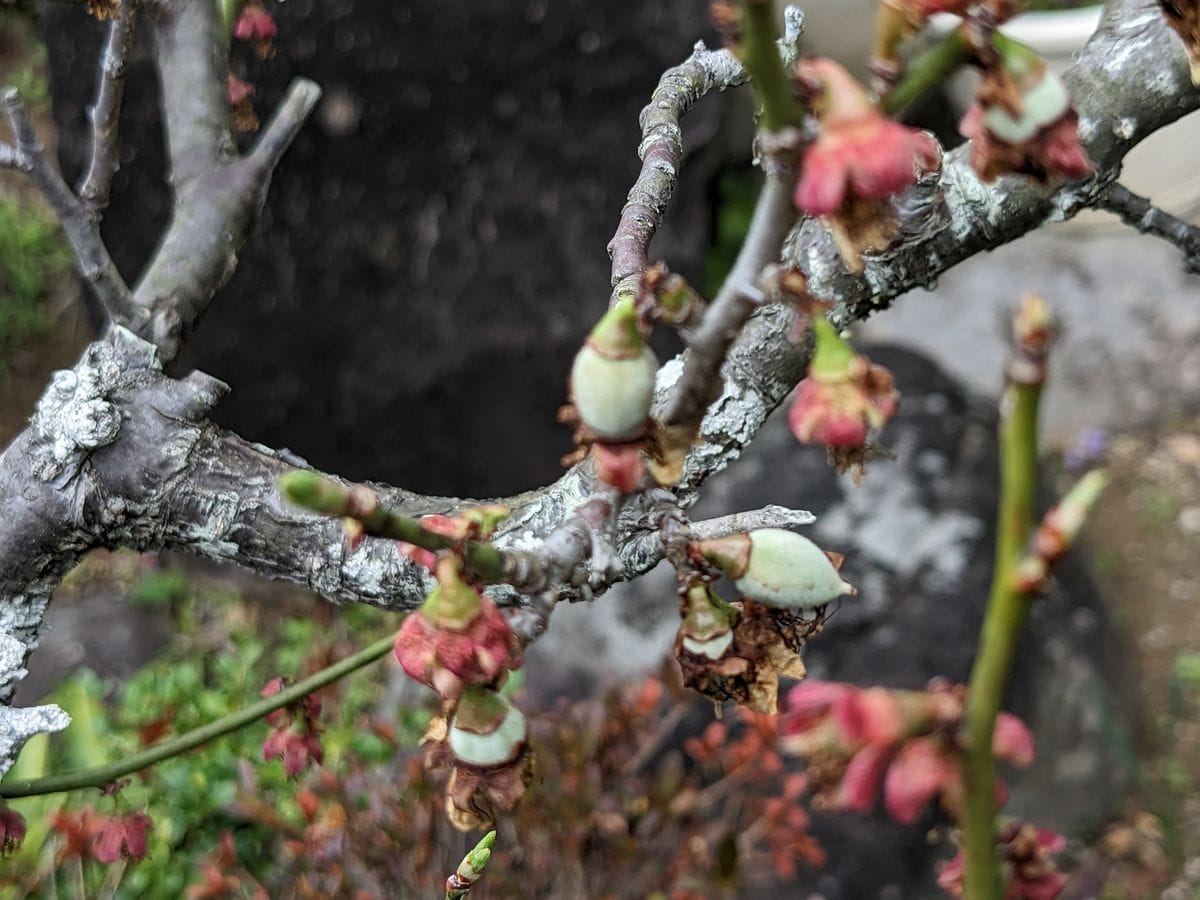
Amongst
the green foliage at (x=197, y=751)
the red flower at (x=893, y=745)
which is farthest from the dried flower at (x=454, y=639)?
the green foliage at (x=197, y=751)

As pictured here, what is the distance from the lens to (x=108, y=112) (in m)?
0.73

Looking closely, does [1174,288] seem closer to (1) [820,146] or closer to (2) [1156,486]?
(2) [1156,486]

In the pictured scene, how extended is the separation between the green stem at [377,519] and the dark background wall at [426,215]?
5.28 feet

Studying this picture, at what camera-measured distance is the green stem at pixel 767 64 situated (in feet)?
0.89

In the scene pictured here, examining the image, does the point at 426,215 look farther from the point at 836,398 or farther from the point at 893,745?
the point at 893,745

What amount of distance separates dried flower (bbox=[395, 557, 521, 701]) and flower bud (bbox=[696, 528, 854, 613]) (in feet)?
0.40

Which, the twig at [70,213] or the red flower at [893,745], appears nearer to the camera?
the red flower at [893,745]

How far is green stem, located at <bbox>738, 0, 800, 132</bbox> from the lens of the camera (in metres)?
0.27

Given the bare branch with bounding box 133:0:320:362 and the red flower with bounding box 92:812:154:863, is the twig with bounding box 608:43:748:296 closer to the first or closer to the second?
the bare branch with bounding box 133:0:320:362

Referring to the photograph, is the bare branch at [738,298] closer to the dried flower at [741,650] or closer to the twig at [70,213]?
the dried flower at [741,650]

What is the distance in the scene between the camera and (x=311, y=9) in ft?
5.86

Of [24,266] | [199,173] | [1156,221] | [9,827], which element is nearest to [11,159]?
[199,173]

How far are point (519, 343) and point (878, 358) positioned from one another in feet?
2.49

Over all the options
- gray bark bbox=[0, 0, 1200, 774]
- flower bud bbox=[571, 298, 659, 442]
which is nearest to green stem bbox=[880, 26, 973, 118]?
flower bud bbox=[571, 298, 659, 442]
